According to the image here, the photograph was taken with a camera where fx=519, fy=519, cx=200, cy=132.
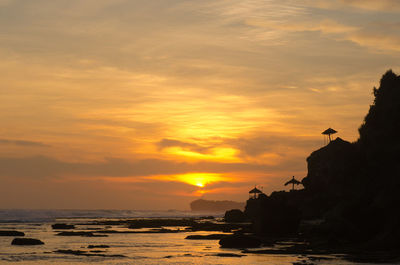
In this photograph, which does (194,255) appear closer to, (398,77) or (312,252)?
(312,252)

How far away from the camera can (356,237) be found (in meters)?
57.8

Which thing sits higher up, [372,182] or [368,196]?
[372,182]

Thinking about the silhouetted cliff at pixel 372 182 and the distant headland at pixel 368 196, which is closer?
the distant headland at pixel 368 196

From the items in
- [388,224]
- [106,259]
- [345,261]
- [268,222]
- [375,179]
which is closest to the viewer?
[345,261]

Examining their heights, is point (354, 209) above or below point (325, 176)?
below

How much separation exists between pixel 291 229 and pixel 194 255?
28877 millimetres

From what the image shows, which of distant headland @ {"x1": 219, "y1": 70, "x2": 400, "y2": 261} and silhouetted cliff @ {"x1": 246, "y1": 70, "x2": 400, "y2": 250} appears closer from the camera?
distant headland @ {"x1": 219, "y1": 70, "x2": 400, "y2": 261}

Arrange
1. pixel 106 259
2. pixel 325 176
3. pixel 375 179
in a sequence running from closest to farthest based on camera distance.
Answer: pixel 106 259
pixel 375 179
pixel 325 176

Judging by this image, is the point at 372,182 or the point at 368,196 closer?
the point at 372,182

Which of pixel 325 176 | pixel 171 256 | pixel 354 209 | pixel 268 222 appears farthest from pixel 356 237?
pixel 325 176

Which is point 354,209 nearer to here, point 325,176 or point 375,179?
point 375,179

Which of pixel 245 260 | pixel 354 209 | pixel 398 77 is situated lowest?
pixel 245 260

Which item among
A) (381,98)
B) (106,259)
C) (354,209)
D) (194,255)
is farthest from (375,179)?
(106,259)

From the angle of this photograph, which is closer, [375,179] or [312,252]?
[312,252]
